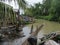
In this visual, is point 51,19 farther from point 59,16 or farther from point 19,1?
point 19,1

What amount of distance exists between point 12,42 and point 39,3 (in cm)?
3066

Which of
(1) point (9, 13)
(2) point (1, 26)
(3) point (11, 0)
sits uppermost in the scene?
(3) point (11, 0)

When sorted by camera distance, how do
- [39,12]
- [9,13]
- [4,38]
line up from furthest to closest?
[39,12], [4,38], [9,13]

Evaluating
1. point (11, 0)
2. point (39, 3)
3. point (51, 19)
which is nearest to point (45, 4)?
point (39, 3)

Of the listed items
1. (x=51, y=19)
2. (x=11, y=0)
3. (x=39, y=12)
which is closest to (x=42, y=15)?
(x=39, y=12)

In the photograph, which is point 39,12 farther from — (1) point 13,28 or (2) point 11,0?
(2) point 11,0

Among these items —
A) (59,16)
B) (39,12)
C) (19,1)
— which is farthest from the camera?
(39,12)

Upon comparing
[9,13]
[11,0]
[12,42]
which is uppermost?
[11,0]

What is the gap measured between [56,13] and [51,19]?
1970 millimetres

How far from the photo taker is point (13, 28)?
17.9 m

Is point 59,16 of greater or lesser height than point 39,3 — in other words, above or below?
below

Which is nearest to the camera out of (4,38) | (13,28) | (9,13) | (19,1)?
(19,1)

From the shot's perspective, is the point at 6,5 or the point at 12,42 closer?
the point at 6,5

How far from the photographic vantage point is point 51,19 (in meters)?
39.2
